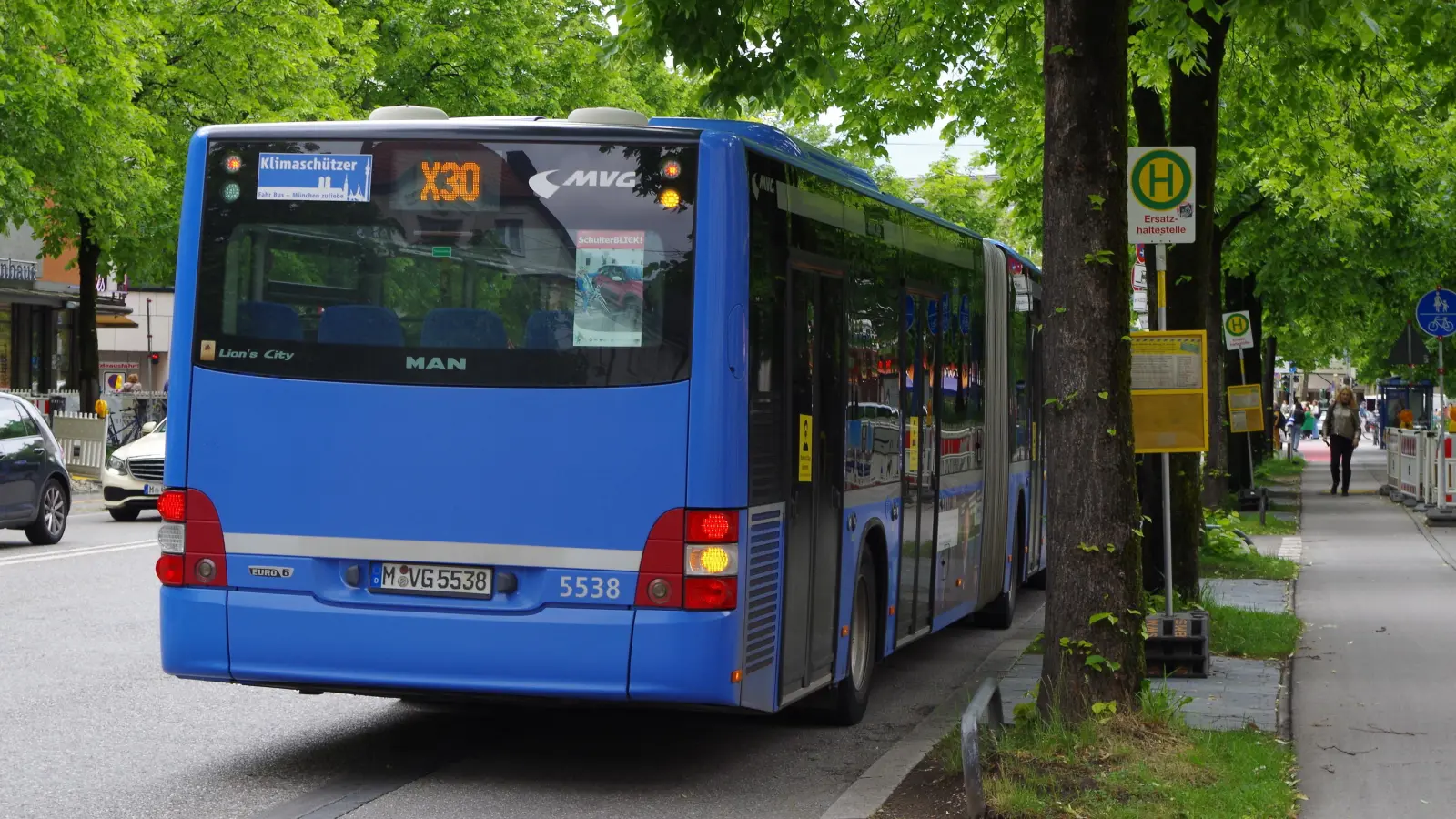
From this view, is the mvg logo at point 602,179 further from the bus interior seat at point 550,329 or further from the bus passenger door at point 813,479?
the bus passenger door at point 813,479

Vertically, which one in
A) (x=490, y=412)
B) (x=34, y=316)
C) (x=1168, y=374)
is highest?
(x=34, y=316)

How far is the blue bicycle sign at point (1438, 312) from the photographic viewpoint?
25703 millimetres

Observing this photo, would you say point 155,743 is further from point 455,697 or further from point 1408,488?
point 1408,488

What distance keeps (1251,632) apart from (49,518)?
13172mm

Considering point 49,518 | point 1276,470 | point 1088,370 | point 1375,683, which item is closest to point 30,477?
point 49,518

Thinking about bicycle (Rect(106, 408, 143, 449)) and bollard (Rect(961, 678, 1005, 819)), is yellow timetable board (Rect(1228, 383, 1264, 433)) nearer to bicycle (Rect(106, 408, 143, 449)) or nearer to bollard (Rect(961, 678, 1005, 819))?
bollard (Rect(961, 678, 1005, 819))

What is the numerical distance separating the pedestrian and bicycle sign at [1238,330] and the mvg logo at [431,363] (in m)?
21.0

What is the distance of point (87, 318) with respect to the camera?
1369 inches

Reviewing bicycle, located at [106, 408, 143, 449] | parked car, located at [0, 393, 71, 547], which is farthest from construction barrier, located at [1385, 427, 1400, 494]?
bicycle, located at [106, 408, 143, 449]

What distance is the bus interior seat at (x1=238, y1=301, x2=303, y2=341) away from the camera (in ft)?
25.7

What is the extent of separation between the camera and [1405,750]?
884 cm

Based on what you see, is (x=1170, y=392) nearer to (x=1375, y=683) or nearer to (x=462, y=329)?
(x=1375, y=683)

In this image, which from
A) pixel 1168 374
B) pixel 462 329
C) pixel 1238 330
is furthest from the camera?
pixel 1238 330

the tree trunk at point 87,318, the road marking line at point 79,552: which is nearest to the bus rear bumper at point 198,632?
the road marking line at point 79,552
